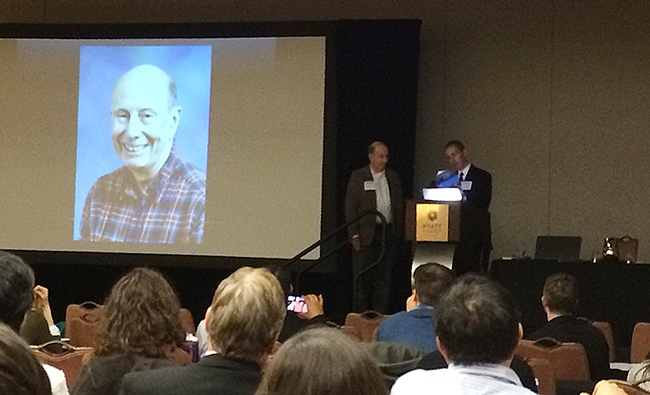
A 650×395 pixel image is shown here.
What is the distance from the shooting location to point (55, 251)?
8969mm

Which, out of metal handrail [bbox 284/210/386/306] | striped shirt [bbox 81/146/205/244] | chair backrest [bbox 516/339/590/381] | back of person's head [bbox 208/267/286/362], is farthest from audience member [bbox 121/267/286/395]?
striped shirt [bbox 81/146/205/244]

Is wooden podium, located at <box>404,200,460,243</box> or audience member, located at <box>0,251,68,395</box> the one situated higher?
wooden podium, located at <box>404,200,460,243</box>

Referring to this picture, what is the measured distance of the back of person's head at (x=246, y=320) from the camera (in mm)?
2299

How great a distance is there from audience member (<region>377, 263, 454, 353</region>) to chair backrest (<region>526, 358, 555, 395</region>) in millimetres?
510

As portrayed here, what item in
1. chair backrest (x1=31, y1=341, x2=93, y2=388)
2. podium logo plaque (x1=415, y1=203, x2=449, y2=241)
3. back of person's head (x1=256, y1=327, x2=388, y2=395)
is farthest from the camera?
podium logo plaque (x1=415, y1=203, x2=449, y2=241)

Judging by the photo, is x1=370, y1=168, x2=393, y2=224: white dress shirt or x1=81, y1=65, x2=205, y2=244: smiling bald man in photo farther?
x1=81, y1=65, x2=205, y2=244: smiling bald man in photo

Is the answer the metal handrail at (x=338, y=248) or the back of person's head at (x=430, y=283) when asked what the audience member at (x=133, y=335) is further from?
the metal handrail at (x=338, y=248)

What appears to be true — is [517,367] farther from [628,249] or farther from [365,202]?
[628,249]

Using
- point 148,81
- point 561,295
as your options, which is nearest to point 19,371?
point 561,295

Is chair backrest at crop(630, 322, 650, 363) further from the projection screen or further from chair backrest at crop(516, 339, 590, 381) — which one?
the projection screen

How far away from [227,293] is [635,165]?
277 inches

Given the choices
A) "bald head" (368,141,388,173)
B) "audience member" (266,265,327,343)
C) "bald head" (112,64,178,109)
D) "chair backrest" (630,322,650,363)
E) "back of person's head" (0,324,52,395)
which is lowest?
"chair backrest" (630,322,650,363)

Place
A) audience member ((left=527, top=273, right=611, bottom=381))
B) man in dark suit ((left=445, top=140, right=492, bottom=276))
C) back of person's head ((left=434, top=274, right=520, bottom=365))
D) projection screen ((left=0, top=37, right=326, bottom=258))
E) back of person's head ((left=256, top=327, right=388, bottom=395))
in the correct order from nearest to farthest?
back of person's head ((left=256, top=327, right=388, bottom=395)), back of person's head ((left=434, top=274, right=520, bottom=365)), audience member ((left=527, top=273, right=611, bottom=381)), man in dark suit ((left=445, top=140, right=492, bottom=276)), projection screen ((left=0, top=37, right=326, bottom=258))

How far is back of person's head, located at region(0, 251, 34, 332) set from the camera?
8.60 feet
